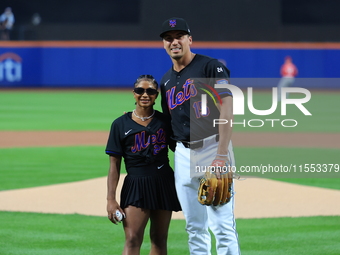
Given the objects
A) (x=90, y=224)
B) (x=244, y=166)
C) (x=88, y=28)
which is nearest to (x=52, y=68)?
(x=88, y=28)

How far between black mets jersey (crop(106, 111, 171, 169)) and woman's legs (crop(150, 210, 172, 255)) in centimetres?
39

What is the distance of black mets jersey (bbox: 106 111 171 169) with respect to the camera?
438 cm

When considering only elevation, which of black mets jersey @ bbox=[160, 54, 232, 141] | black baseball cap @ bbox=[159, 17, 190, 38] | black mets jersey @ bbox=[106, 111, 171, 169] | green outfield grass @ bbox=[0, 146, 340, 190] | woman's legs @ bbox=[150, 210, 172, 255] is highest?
black baseball cap @ bbox=[159, 17, 190, 38]

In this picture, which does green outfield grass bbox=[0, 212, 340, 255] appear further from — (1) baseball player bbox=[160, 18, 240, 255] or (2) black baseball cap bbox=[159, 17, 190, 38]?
(2) black baseball cap bbox=[159, 17, 190, 38]

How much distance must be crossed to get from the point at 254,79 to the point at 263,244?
23.3 meters

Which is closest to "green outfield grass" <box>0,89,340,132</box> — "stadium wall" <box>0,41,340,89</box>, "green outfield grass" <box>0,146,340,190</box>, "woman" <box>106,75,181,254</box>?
"stadium wall" <box>0,41,340,89</box>

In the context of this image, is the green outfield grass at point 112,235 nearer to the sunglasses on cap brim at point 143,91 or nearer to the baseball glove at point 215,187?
the baseball glove at point 215,187

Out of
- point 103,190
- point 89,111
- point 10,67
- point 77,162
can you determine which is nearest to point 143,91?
point 103,190

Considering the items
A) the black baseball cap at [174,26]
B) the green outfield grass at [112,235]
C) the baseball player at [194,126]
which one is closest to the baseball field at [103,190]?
the green outfield grass at [112,235]

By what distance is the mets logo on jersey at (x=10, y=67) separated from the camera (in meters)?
27.6

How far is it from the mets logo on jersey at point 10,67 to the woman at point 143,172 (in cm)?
2442

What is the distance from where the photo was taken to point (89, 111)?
66.1ft

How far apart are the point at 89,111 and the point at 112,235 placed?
14.1m

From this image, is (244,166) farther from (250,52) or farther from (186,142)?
(250,52)
